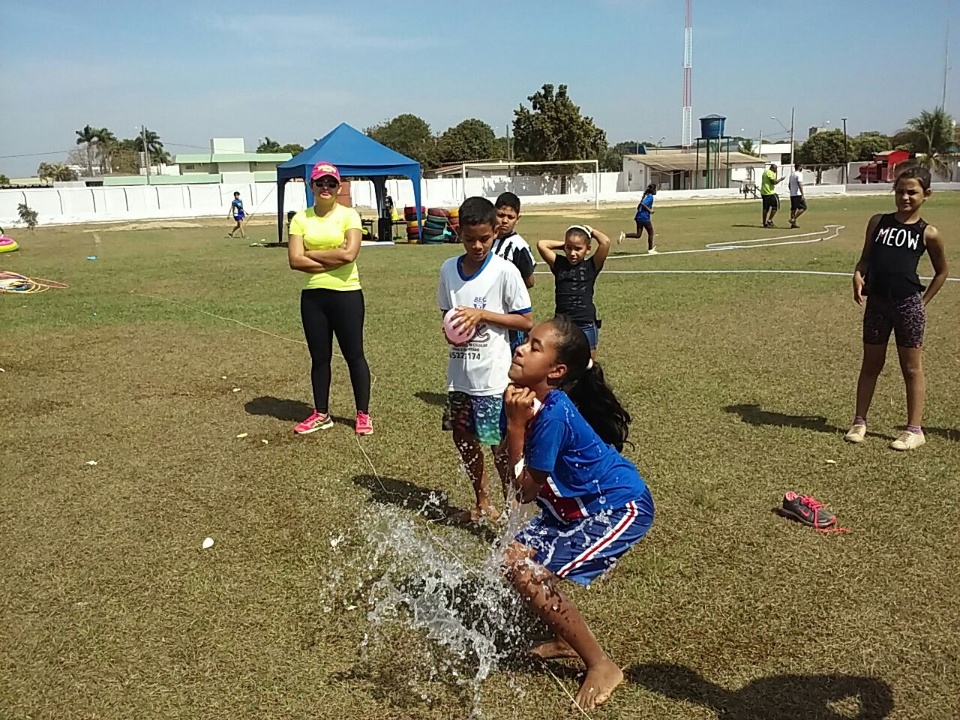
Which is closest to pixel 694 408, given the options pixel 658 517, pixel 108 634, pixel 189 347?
pixel 658 517

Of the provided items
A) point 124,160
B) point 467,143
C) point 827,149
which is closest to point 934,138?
point 827,149

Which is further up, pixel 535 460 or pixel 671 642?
pixel 535 460

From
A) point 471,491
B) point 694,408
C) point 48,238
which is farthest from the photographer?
point 48,238

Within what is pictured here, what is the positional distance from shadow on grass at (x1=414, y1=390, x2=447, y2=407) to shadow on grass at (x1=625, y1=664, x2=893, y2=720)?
4238mm

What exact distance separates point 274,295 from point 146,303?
84.5 inches

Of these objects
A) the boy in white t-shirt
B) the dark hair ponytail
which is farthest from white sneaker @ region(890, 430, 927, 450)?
the dark hair ponytail

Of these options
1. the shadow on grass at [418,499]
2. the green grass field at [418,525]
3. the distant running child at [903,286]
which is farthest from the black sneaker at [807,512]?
the shadow on grass at [418,499]

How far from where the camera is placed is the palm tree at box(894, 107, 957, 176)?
74.7m

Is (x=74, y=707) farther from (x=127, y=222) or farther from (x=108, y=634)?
(x=127, y=222)

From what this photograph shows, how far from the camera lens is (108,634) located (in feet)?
12.4

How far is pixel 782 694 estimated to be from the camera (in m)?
3.29

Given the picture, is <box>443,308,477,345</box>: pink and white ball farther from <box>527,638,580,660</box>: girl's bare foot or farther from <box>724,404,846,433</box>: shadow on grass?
<box>724,404,846,433</box>: shadow on grass

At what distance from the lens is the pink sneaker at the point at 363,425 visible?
21.6ft

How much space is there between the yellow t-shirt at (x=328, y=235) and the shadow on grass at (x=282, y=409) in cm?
130
